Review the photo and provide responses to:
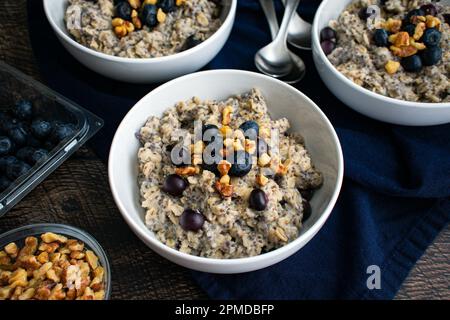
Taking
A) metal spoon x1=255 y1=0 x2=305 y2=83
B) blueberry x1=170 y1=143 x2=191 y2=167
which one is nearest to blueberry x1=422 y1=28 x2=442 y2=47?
metal spoon x1=255 y1=0 x2=305 y2=83

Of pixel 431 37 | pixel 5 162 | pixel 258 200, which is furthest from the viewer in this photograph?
pixel 431 37

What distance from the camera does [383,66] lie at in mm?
1666

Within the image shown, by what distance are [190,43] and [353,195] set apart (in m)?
0.72

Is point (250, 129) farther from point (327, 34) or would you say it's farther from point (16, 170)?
point (16, 170)

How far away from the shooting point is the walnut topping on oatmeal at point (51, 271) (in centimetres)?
136

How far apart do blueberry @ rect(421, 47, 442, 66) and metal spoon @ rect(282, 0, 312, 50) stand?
0.43 m

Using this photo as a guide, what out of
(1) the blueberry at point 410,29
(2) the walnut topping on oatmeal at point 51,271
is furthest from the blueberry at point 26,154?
(1) the blueberry at point 410,29

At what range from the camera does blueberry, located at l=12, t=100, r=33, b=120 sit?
1674mm

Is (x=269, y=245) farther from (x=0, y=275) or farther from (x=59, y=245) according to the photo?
(x=0, y=275)

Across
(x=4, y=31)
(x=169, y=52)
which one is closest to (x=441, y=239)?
(x=169, y=52)

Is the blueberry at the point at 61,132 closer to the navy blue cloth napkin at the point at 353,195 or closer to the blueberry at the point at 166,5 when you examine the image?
the navy blue cloth napkin at the point at 353,195

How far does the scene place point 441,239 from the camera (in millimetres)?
1575

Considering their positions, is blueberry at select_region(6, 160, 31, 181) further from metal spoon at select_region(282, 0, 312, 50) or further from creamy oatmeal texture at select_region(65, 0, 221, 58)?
metal spoon at select_region(282, 0, 312, 50)

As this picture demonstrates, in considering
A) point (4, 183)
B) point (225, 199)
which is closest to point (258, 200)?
point (225, 199)
